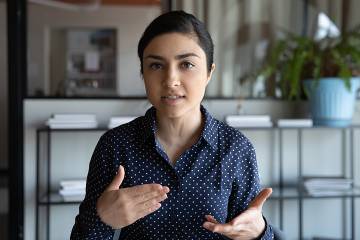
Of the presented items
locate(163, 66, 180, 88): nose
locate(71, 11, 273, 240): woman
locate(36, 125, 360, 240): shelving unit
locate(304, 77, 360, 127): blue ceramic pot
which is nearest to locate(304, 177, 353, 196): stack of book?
locate(36, 125, 360, 240): shelving unit

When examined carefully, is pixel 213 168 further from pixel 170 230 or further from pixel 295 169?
pixel 295 169

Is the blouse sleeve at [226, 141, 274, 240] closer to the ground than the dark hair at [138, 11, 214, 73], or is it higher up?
closer to the ground

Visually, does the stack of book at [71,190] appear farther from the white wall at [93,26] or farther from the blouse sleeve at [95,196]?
the blouse sleeve at [95,196]

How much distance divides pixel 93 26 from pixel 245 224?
3.05 meters

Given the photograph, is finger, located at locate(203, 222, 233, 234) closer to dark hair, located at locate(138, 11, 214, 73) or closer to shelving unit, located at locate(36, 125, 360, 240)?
dark hair, located at locate(138, 11, 214, 73)

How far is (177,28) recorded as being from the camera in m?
1.10

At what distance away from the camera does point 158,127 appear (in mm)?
1206

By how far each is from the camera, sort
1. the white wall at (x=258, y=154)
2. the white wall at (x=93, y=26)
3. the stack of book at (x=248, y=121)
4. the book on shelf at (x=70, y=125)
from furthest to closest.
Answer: the white wall at (x=93, y=26)
the white wall at (x=258, y=154)
the stack of book at (x=248, y=121)
the book on shelf at (x=70, y=125)

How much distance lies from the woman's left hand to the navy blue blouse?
0.10 m

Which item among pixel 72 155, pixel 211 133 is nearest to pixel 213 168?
pixel 211 133

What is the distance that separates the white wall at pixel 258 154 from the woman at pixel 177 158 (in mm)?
1752

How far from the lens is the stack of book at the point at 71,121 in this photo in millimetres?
2641

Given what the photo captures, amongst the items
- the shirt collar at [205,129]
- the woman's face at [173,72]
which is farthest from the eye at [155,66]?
the shirt collar at [205,129]

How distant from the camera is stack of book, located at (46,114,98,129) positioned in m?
2.64
